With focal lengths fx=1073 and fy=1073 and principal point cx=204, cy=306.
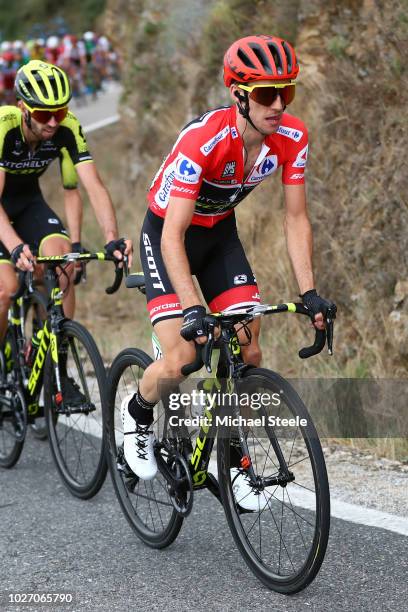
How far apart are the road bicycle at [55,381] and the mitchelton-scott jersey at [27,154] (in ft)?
1.85

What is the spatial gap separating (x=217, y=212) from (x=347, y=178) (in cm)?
402

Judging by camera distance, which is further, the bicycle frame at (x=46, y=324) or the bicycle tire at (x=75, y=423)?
the bicycle frame at (x=46, y=324)

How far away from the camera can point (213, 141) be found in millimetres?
4559

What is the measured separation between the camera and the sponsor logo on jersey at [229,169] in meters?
4.66

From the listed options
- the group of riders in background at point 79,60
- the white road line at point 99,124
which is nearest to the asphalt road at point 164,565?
the white road line at point 99,124

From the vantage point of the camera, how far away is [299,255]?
4.77m

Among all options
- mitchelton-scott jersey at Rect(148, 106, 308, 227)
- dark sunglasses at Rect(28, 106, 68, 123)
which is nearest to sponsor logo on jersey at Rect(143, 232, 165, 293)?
mitchelton-scott jersey at Rect(148, 106, 308, 227)

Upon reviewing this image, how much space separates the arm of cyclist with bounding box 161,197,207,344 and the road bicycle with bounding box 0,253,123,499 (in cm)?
131

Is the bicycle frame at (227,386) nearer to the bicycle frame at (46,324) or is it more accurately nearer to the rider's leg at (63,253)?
the bicycle frame at (46,324)

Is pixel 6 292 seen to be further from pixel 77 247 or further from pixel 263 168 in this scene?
pixel 263 168

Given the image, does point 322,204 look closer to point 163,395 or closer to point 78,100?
point 163,395

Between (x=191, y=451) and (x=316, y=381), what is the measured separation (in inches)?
104

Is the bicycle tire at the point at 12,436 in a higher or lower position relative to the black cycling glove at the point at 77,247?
lower

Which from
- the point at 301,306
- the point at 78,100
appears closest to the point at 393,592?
the point at 301,306
